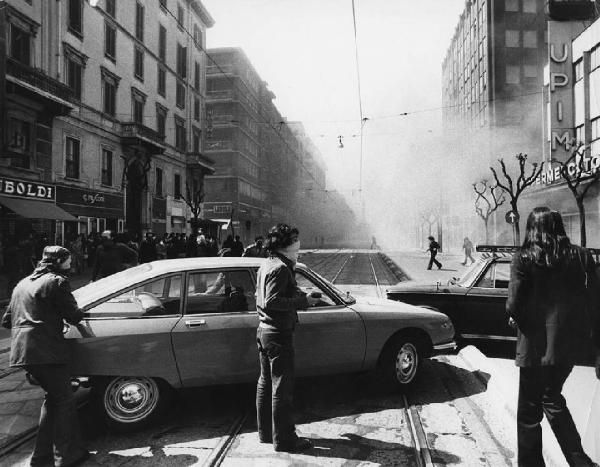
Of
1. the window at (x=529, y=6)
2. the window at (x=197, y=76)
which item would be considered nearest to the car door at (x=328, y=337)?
the window at (x=197, y=76)

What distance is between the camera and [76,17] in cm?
2223

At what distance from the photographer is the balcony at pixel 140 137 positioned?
85.6ft

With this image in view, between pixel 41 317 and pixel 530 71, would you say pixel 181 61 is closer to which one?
pixel 530 71

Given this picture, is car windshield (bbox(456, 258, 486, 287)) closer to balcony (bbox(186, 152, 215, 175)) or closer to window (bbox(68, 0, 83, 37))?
window (bbox(68, 0, 83, 37))

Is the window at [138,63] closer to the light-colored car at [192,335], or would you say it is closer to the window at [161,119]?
the window at [161,119]

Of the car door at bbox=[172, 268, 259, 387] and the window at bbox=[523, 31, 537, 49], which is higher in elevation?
the window at bbox=[523, 31, 537, 49]

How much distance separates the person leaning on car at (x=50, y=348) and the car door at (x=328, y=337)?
6.01ft

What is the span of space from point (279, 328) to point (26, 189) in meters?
17.8

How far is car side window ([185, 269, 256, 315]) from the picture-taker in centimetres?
411

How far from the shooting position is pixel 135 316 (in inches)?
151

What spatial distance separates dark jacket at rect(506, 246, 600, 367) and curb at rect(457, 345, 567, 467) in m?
0.83

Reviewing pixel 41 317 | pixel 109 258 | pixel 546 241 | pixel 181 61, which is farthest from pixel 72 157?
pixel 546 241

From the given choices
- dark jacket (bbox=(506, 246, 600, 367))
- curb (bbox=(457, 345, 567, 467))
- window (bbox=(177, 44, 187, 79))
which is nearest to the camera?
dark jacket (bbox=(506, 246, 600, 367))

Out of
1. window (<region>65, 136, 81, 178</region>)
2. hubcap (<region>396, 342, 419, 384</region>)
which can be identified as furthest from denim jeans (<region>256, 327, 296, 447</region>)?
window (<region>65, 136, 81, 178</region>)
